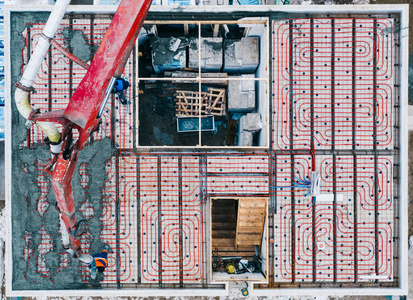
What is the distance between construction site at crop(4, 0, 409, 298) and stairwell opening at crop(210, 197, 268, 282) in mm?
154

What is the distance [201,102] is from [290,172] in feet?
16.9

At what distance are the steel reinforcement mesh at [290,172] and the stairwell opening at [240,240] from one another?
1.44 ft

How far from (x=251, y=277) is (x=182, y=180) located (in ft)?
15.8

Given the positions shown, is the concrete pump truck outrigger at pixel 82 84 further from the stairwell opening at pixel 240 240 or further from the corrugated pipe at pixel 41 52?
the stairwell opening at pixel 240 240

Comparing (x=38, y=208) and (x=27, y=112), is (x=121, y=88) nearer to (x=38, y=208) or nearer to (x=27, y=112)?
(x=27, y=112)

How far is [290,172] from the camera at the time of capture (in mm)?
12883

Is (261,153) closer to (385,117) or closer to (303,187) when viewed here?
(303,187)

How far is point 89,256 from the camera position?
1182 centimetres

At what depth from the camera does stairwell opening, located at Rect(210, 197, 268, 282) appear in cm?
1291

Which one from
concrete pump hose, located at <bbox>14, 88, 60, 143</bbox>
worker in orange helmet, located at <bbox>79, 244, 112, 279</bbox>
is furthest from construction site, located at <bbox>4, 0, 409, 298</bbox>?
concrete pump hose, located at <bbox>14, 88, 60, 143</bbox>

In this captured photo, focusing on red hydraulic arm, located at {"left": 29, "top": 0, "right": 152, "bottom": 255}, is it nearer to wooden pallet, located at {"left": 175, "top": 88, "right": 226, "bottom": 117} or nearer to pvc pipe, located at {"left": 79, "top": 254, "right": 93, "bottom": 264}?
pvc pipe, located at {"left": 79, "top": 254, "right": 93, "bottom": 264}

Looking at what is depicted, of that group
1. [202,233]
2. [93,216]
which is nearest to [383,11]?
[202,233]

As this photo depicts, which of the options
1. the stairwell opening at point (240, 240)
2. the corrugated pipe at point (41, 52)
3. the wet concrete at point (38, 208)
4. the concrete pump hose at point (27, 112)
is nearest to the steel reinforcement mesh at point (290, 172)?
the wet concrete at point (38, 208)

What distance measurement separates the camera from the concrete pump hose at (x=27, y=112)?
8578 millimetres
